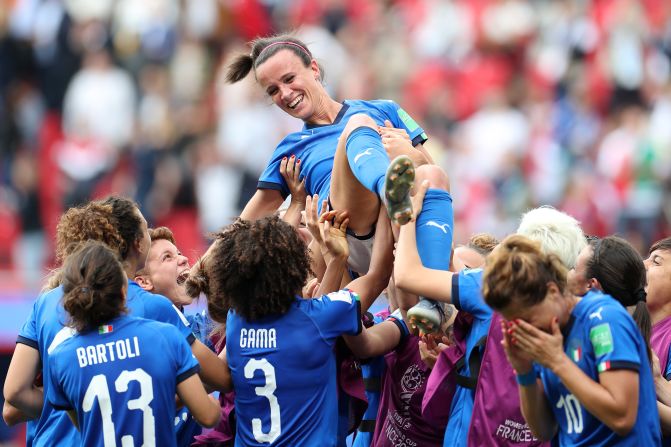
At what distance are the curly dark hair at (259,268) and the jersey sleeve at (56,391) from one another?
2.18ft

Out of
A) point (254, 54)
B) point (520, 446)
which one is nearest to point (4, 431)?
point (254, 54)

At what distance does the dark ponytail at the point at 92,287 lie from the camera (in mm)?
4109

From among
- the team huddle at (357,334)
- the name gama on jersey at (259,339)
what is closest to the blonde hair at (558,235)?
the team huddle at (357,334)

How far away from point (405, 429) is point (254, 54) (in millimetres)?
2033

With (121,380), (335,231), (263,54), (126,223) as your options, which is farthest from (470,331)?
(263,54)

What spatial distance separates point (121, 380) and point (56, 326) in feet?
1.46

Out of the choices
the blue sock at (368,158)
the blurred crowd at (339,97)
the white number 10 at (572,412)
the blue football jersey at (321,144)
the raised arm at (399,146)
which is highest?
the blurred crowd at (339,97)

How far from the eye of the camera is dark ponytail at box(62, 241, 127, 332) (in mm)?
Result: 4109

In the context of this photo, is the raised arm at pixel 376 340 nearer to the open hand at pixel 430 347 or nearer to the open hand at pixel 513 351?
the open hand at pixel 430 347

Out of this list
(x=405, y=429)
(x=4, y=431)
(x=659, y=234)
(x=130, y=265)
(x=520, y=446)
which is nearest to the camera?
(x=520, y=446)

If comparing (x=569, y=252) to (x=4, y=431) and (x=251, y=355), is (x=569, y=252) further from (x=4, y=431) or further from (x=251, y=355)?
(x=4, y=431)

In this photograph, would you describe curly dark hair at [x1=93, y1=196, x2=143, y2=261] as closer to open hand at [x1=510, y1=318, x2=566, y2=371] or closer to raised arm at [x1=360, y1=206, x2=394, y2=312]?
raised arm at [x1=360, y1=206, x2=394, y2=312]

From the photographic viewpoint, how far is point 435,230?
4.62 meters

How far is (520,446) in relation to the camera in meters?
4.28
